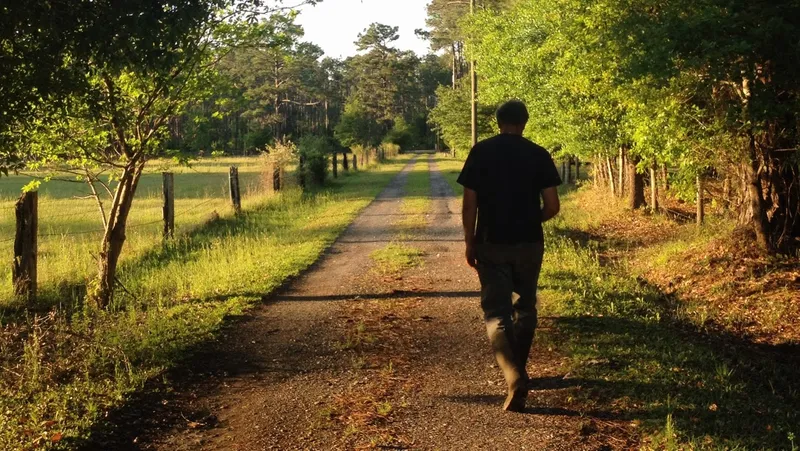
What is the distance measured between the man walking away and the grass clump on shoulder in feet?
17.1

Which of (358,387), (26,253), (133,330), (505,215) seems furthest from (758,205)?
A: (26,253)

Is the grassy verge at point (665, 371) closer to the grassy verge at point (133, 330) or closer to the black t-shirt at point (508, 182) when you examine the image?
the black t-shirt at point (508, 182)

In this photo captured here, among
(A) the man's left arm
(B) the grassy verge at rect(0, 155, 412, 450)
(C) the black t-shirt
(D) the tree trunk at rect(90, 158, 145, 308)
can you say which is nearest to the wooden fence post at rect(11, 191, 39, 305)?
(B) the grassy verge at rect(0, 155, 412, 450)

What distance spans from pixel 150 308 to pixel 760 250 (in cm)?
783

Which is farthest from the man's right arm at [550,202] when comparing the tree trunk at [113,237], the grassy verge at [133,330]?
the tree trunk at [113,237]

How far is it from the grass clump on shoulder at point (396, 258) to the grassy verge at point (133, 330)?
114cm

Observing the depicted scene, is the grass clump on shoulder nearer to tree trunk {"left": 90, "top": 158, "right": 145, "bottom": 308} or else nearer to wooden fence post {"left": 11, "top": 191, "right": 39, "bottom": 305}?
tree trunk {"left": 90, "top": 158, "right": 145, "bottom": 308}

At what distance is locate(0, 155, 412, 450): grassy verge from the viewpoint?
181 inches

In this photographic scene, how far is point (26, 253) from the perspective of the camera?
30.8 feet

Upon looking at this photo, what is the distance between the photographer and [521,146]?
15.4 ft

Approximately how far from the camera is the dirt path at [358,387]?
4.23 m

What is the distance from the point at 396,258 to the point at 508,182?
21.3ft

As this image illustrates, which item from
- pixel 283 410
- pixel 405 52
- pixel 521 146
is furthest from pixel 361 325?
pixel 405 52

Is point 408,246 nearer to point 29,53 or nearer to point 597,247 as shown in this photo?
point 597,247
